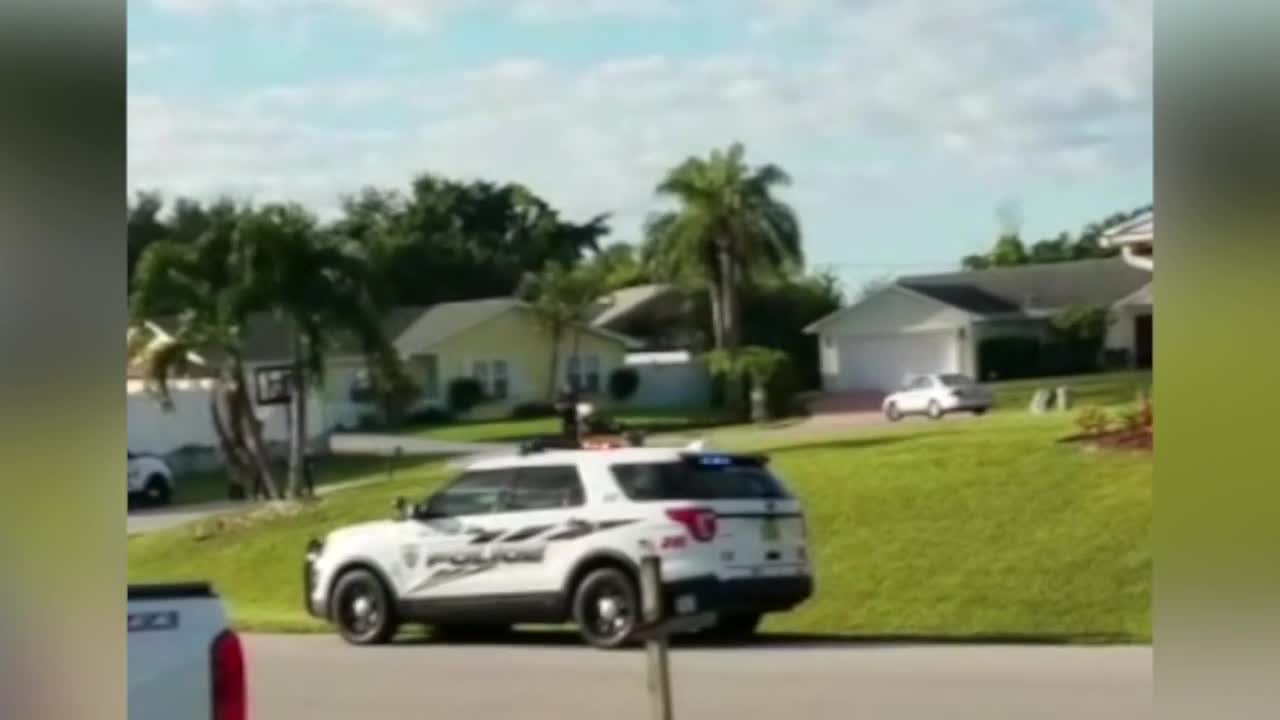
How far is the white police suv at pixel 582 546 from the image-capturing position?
441 cm

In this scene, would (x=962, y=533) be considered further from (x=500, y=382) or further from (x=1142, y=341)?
(x=500, y=382)

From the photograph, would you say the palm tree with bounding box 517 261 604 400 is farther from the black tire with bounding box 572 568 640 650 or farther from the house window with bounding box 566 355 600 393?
the black tire with bounding box 572 568 640 650

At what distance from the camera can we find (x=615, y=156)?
14.0ft

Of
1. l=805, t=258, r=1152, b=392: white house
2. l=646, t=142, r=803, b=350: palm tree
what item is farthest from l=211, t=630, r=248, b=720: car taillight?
l=805, t=258, r=1152, b=392: white house

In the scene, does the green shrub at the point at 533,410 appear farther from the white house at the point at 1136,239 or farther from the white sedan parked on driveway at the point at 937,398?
the white house at the point at 1136,239

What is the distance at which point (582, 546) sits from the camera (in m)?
4.46

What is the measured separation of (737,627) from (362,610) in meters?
0.74

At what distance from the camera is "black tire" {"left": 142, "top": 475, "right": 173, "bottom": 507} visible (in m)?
4.51

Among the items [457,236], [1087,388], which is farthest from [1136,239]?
[457,236]
